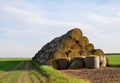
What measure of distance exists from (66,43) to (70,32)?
3.14ft

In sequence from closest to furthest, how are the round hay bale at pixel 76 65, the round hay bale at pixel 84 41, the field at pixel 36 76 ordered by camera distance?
the field at pixel 36 76 → the round hay bale at pixel 76 65 → the round hay bale at pixel 84 41

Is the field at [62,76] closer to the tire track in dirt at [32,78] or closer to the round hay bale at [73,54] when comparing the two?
the tire track in dirt at [32,78]

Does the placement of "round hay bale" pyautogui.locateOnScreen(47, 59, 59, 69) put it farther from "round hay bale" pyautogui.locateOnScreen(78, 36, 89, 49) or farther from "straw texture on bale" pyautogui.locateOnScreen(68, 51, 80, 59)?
"round hay bale" pyautogui.locateOnScreen(78, 36, 89, 49)

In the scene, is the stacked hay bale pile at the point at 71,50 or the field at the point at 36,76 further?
the stacked hay bale pile at the point at 71,50

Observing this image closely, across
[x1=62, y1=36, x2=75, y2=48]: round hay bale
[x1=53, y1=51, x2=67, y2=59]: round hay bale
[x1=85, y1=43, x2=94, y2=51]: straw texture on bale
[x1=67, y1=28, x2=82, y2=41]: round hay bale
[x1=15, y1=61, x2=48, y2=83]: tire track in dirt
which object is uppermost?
[x1=67, y1=28, x2=82, y2=41]: round hay bale

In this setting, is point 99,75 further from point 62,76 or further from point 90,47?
point 90,47

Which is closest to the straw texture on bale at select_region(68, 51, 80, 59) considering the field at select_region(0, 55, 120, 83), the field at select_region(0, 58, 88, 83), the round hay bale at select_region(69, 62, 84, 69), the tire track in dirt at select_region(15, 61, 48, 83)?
the round hay bale at select_region(69, 62, 84, 69)

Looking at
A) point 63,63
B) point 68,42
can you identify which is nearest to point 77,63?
point 63,63

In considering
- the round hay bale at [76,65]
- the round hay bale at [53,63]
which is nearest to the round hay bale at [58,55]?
the round hay bale at [53,63]

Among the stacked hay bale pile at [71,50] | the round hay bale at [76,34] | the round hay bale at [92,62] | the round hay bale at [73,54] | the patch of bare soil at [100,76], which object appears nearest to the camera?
the patch of bare soil at [100,76]

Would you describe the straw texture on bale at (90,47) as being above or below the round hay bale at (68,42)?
below

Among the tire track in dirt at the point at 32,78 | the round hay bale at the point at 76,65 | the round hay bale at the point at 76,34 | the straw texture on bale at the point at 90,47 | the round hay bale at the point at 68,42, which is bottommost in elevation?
the tire track in dirt at the point at 32,78

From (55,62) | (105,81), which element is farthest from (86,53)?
(105,81)

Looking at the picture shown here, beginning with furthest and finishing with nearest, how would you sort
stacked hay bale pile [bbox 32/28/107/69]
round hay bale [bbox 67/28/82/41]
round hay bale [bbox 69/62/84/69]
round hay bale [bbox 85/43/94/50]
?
1. round hay bale [bbox 85/43/94/50]
2. round hay bale [bbox 67/28/82/41]
3. stacked hay bale pile [bbox 32/28/107/69]
4. round hay bale [bbox 69/62/84/69]
